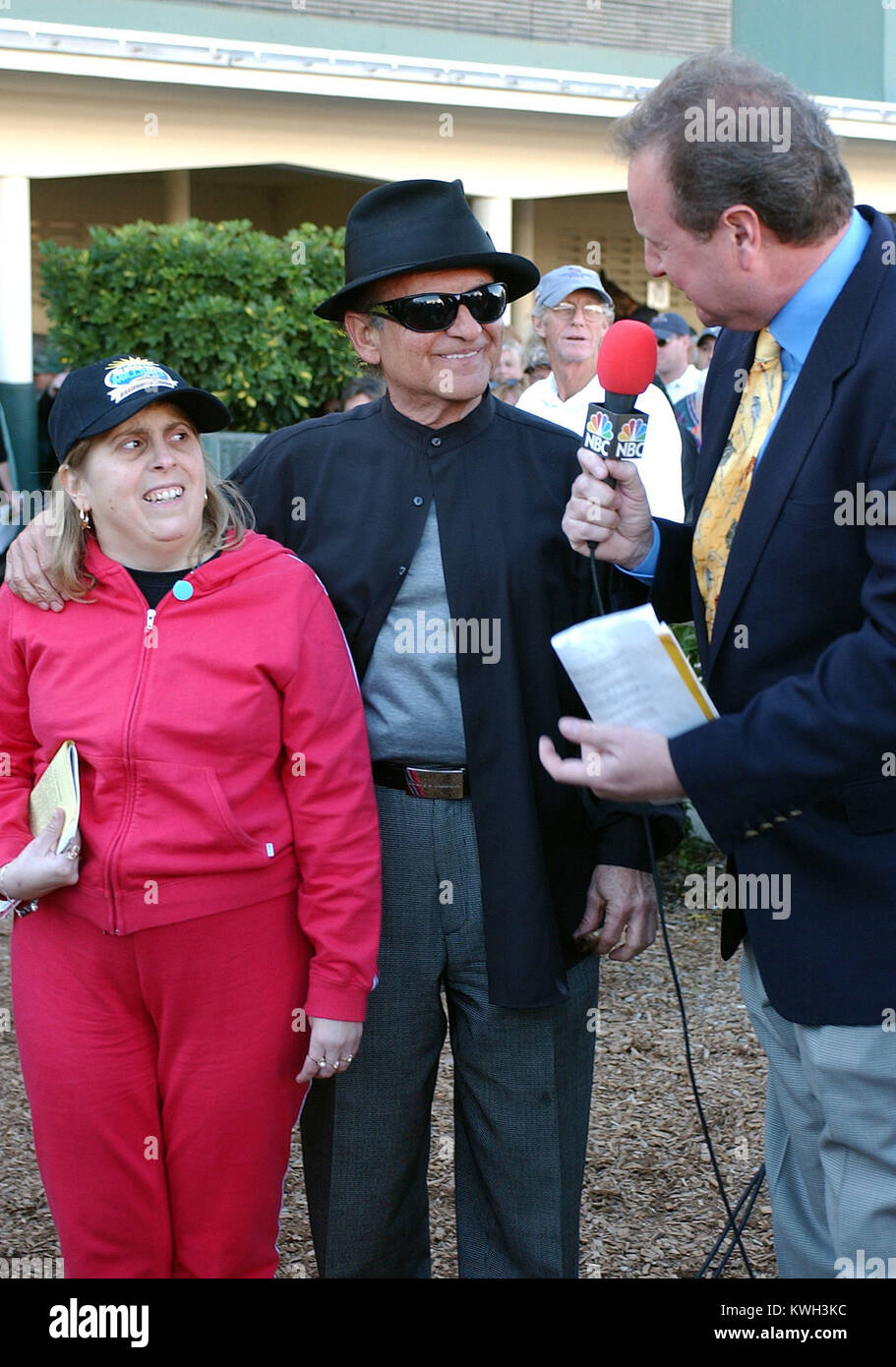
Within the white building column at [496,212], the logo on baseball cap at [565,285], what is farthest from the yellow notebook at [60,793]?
the white building column at [496,212]

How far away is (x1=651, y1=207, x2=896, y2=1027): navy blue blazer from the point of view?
85.1 inches

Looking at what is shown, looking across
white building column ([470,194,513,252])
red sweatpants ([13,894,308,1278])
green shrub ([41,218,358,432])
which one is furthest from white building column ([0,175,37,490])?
red sweatpants ([13,894,308,1278])

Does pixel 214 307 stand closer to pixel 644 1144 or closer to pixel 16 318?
pixel 16 318

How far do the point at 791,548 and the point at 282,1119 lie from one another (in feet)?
4.93

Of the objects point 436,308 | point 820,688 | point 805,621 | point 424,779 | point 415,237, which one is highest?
point 415,237

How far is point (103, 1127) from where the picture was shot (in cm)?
274

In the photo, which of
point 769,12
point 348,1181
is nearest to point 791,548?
point 348,1181

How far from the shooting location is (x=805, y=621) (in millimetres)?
2330

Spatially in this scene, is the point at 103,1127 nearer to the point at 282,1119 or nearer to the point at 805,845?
the point at 282,1119

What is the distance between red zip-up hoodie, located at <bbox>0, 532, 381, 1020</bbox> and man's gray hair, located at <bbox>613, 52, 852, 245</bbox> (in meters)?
1.10

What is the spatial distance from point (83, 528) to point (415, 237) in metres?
0.91

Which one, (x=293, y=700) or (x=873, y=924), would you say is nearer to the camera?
(x=873, y=924)

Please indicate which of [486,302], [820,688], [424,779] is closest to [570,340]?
[486,302]
